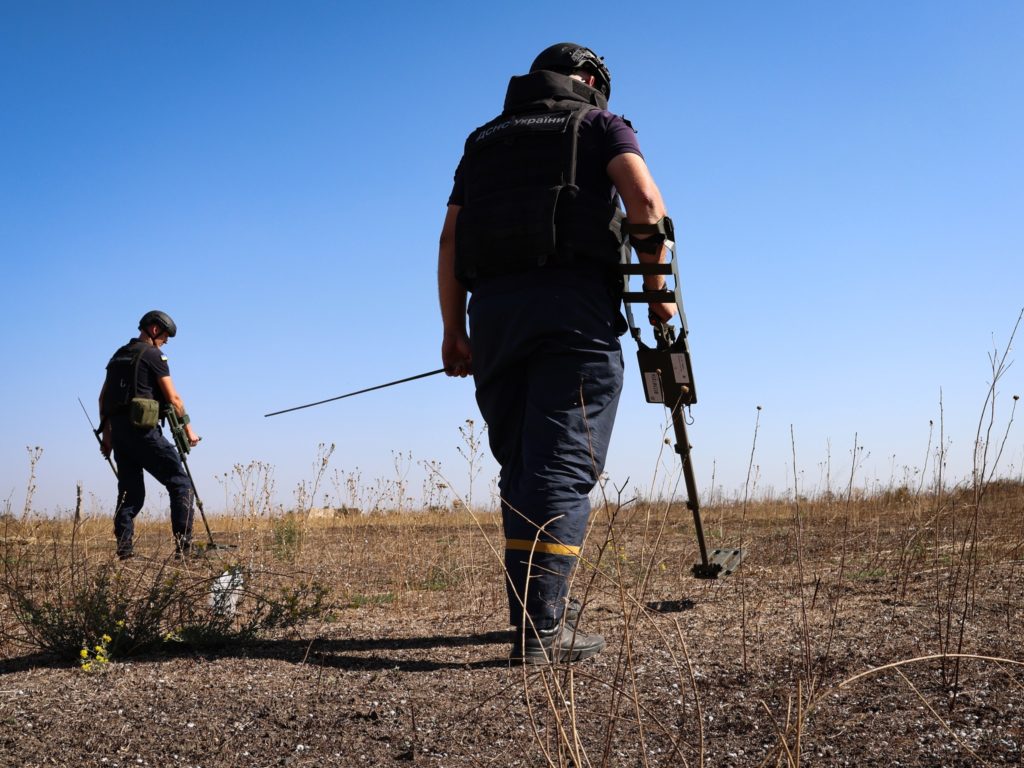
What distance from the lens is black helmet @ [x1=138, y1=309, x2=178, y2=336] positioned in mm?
7918

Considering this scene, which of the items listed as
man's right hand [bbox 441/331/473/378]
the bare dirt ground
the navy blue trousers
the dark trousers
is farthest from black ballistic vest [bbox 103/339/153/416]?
the navy blue trousers

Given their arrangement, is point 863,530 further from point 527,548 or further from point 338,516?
point 338,516

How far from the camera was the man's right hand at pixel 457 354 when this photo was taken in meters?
3.64

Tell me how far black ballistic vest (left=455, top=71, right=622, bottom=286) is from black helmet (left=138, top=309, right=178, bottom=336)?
538 centimetres

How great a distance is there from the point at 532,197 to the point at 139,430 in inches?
220

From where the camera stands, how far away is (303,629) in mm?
4121

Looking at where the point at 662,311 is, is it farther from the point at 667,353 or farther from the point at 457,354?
the point at 457,354

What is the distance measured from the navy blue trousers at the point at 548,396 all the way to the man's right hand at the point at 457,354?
306 millimetres

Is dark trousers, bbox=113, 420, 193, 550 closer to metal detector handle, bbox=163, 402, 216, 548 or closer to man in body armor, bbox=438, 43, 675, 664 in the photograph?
metal detector handle, bbox=163, 402, 216, 548

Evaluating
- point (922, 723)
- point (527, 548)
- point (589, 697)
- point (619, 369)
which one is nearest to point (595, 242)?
point (619, 369)

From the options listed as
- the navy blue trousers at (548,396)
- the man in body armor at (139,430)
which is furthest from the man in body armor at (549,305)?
the man in body armor at (139,430)

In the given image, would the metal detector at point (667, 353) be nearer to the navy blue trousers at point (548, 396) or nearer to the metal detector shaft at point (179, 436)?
the navy blue trousers at point (548, 396)

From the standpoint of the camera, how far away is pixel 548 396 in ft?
10.2

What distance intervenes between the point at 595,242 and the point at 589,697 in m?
1.58
